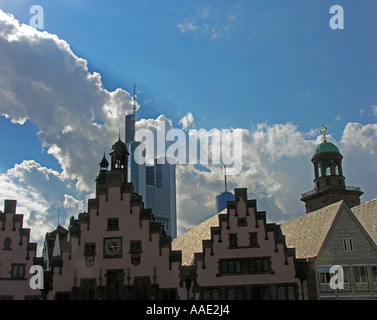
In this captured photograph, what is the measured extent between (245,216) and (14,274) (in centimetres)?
2707

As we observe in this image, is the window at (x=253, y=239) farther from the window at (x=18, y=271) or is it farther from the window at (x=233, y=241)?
the window at (x=18, y=271)

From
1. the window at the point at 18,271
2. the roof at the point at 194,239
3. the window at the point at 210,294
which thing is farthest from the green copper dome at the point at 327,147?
the window at the point at 18,271

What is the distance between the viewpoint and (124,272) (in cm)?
5406

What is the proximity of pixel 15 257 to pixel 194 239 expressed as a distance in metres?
23.1

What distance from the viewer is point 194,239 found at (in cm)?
6575

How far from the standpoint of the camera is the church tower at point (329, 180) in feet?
319

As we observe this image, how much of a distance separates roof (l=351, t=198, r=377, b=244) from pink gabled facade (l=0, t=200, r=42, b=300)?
41963mm

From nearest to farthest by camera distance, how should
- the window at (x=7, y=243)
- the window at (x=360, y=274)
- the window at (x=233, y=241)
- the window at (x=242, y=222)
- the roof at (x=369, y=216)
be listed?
the window at (x=233, y=241) → the window at (x=242, y=222) → the window at (x=360, y=274) → the window at (x=7, y=243) → the roof at (x=369, y=216)

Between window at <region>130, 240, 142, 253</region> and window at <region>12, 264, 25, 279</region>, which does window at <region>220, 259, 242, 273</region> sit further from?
window at <region>12, 264, 25, 279</region>

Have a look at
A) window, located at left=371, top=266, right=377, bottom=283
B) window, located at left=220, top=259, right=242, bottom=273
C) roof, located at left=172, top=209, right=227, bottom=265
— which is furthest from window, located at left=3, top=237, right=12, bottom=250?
window, located at left=371, top=266, right=377, bottom=283

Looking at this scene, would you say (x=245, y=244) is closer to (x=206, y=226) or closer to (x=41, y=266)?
(x=206, y=226)

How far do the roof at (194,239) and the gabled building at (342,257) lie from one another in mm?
11878

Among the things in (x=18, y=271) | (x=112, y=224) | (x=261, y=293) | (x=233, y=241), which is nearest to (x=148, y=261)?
(x=112, y=224)
